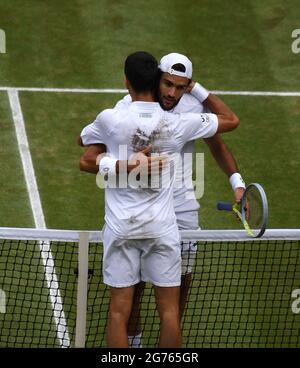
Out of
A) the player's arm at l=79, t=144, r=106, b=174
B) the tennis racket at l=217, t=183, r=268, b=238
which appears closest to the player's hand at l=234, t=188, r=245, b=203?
the tennis racket at l=217, t=183, r=268, b=238

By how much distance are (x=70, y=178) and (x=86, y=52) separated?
10.3ft

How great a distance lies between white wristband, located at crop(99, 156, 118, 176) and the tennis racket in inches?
52.9

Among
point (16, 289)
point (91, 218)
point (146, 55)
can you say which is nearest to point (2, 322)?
point (16, 289)

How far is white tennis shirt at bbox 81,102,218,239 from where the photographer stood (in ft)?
37.3

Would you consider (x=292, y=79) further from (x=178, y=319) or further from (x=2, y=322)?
(x=178, y=319)

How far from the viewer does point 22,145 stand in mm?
18125

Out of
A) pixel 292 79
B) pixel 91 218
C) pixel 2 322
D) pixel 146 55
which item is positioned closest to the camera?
pixel 146 55

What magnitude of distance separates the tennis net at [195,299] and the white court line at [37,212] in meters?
0.02

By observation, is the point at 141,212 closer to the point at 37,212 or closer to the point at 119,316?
the point at 119,316

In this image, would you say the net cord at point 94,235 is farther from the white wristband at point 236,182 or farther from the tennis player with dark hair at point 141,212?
the tennis player with dark hair at point 141,212

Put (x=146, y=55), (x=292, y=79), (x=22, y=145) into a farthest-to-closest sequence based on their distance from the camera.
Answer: (x=292, y=79) < (x=22, y=145) < (x=146, y=55)

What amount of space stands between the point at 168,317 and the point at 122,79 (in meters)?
8.38

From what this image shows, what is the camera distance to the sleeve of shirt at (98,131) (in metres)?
11.4

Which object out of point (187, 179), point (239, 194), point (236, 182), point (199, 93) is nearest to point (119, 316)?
point (187, 179)
